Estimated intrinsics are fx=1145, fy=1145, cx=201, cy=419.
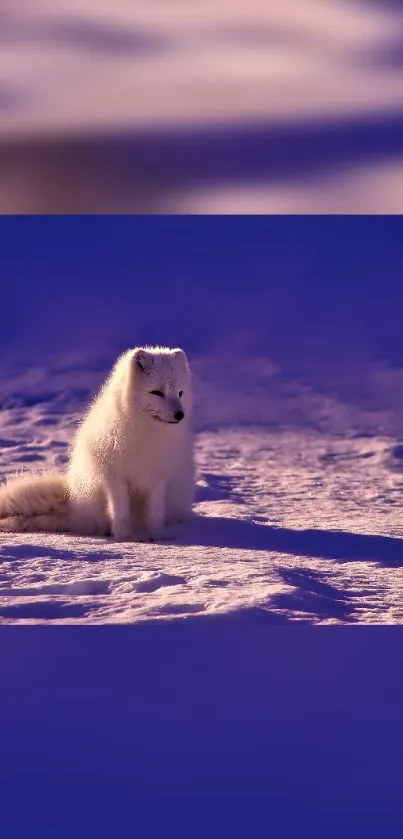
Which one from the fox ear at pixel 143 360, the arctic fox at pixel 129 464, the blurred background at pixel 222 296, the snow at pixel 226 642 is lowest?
the snow at pixel 226 642

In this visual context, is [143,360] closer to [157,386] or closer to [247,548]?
[157,386]

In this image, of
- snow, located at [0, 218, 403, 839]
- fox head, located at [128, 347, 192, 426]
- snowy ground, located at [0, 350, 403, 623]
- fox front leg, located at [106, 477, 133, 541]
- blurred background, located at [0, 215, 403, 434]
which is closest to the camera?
snow, located at [0, 218, 403, 839]

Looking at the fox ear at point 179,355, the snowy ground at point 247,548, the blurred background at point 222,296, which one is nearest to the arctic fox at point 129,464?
the fox ear at point 179,355

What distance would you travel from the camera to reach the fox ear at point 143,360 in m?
3.91

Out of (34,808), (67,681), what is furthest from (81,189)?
(34,808)

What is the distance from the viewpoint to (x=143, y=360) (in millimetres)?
3908

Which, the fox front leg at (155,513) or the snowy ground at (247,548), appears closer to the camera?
the snowy ground at (247,548)

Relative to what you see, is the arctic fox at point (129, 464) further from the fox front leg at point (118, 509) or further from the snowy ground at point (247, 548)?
the snowy ground at point (247, 548)

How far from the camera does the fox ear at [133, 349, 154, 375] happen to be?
12.8 ft

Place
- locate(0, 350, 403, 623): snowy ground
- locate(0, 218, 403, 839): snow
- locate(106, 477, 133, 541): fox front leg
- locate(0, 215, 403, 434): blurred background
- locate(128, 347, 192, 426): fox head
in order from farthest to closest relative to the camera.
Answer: locate(0, 215, 403, 434): blurred background → locate(106, 477, 133, 541): fox front leg → locate(128, 347, 192, 426): fox head → locate(0, 350, 403, 623): snowy ground → locate(0, 218, 403, 839): snow

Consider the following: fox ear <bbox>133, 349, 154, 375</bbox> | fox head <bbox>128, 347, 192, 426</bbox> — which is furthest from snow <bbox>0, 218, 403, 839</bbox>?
fox ear <bbox>133, 349, 154, 375</bbox>

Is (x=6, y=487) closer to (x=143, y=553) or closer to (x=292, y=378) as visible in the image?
(x=143, y=553)

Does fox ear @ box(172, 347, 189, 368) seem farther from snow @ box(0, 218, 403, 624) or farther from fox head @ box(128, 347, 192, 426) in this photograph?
snow @ box(0, 218, 403, 624)

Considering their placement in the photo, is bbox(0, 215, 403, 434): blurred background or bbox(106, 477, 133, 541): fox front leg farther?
bbox(0, 215, 403, 434): blurred background
